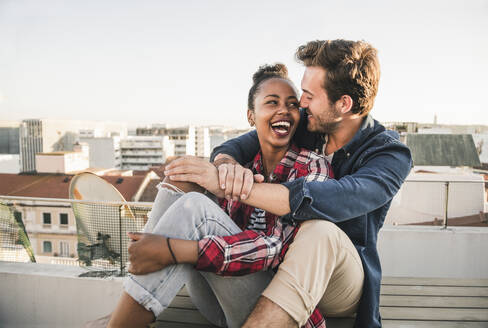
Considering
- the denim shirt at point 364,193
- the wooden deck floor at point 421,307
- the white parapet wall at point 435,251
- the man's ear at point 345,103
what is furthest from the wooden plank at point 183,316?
the white parapet wall at point 435,251

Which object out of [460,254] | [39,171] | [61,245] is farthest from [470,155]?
[39,171]

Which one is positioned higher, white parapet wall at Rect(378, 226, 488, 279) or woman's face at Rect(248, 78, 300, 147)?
woman's face at Rect(248, 78, 300, 147)

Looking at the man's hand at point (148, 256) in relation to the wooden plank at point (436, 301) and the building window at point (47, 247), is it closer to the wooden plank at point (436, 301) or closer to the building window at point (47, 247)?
→ the wooden plank at point (436, 301)

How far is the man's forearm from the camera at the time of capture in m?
1.53

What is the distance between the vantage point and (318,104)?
200cm

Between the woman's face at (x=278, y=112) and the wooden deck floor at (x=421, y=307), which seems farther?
the woman's face at (x=278, y=112)

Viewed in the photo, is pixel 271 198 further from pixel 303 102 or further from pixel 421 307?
pixel 421 307

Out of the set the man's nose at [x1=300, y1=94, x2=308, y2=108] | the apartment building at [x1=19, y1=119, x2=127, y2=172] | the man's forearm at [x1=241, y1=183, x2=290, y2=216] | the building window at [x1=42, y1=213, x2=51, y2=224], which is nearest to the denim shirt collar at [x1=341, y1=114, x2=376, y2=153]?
the man's nose at [x1=300, y1=94, x2=308, y2=108]

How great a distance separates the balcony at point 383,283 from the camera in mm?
1987

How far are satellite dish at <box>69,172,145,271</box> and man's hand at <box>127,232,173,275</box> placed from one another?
224 cm

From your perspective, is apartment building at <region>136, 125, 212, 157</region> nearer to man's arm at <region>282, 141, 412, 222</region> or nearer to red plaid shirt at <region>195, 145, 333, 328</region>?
red plaid shirt at <region>195, 145, 333, 328</region>

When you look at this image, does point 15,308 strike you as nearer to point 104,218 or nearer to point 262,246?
point 104,218

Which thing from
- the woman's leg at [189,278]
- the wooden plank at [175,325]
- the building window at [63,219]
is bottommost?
the building window at [63,219]

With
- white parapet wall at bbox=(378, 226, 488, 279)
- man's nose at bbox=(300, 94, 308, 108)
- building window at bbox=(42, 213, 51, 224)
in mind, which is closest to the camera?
man's nose at bbox=(300, 94, 308, 108)
